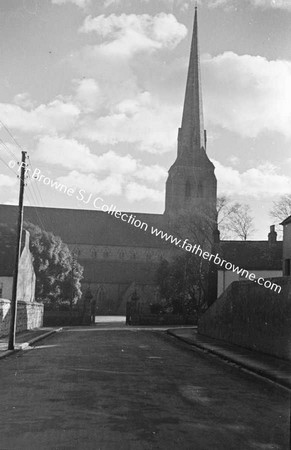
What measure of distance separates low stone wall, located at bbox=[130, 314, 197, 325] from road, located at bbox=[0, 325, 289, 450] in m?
38.0

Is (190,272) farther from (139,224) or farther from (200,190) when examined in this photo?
(139,224)

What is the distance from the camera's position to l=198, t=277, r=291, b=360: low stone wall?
17156 millimetres

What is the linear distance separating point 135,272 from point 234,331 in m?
63.2

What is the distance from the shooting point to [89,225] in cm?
9531

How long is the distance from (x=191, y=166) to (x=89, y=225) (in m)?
24.4

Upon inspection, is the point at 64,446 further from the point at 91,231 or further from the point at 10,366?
the point at 91,231

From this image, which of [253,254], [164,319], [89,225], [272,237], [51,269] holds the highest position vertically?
[89,225]

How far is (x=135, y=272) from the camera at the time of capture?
284 feet

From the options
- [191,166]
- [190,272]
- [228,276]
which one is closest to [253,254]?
[228,276]

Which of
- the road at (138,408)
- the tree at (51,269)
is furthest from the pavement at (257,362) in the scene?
the tree at (51,269)

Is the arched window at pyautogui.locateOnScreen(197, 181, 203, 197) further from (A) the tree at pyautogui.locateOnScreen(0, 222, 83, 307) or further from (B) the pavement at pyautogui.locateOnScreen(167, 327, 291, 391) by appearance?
(B) the pavement at pyautogui.locateOnScreen(167, 327, 291, 391)

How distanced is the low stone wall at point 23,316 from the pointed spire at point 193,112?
141 feet

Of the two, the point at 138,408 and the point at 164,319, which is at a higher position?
the point at 138,408

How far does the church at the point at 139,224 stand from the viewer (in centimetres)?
7856
